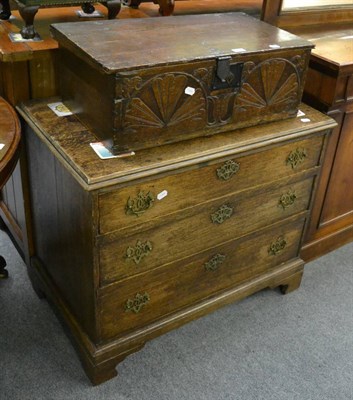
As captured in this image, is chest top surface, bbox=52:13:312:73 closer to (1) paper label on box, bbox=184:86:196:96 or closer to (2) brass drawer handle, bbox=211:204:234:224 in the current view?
(1) paper label on box, bbox=184:86:196:96

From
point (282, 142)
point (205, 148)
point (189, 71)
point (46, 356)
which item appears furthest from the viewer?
point (46, 356)

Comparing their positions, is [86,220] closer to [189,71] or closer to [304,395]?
[189,71]

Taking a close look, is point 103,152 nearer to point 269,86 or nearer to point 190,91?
point 190,91

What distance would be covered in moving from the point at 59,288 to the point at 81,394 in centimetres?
44

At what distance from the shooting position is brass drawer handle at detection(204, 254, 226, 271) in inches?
80.5

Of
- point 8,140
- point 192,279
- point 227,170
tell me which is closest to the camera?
point 8,140

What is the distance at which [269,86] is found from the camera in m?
1.85

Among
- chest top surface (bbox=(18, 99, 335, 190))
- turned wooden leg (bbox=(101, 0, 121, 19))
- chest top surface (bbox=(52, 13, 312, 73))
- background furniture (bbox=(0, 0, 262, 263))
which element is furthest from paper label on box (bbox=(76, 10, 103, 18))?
chest top surface (bbox=(18, 99, 335, 190))

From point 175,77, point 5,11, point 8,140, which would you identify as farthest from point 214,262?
point 5,11

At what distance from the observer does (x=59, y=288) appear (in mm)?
2160

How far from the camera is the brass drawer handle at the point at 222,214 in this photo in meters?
1.92

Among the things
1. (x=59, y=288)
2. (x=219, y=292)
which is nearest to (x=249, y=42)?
(x=219, y=292)

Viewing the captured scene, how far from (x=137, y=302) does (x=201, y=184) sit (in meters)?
0.50

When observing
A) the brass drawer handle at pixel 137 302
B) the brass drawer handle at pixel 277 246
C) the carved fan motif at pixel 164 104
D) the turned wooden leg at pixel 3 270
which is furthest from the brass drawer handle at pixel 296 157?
the turned wooden leg at pixel 3 270
